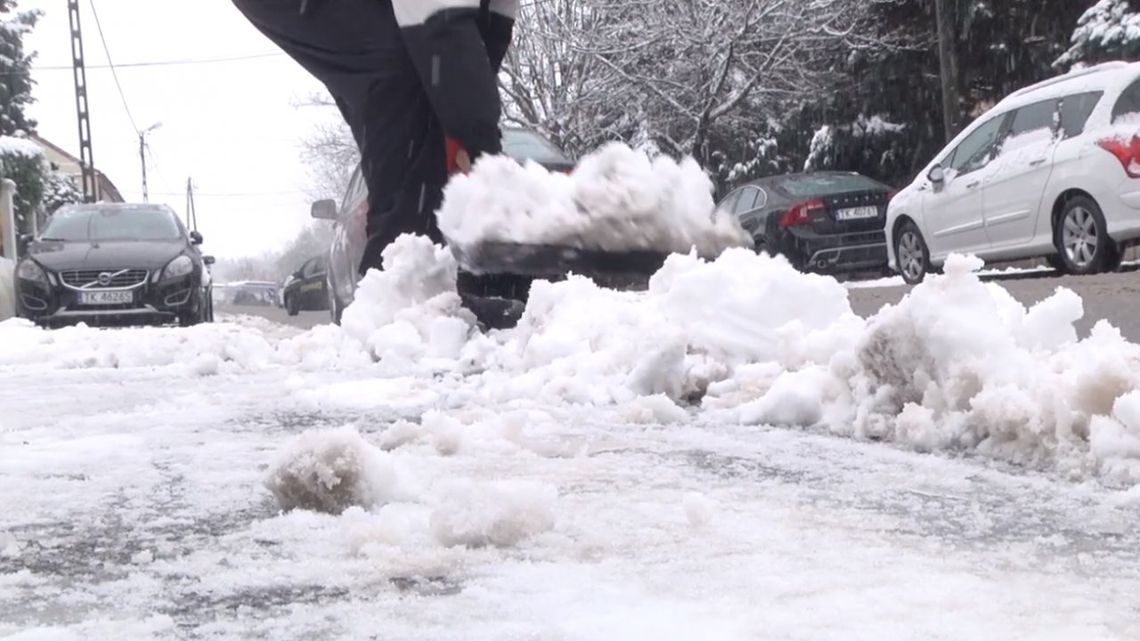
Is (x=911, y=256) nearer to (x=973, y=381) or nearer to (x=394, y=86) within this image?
(x=394, y=86)

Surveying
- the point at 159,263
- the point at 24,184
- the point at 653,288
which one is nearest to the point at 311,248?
the point at 24,184

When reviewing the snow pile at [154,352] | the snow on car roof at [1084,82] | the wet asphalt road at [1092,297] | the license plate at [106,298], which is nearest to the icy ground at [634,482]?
the snow pile at [154,352]

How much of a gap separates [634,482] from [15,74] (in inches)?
1235

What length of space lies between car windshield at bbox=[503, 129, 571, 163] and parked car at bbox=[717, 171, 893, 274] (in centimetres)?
567

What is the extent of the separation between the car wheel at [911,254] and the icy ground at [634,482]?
7.71 meters

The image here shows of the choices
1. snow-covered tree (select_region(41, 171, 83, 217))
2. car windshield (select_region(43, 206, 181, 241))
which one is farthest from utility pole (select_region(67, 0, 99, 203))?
car windshield (select_region(43, 206, 181, 241))

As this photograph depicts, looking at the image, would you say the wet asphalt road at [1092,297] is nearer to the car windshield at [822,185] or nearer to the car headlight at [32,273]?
the car windshield at [822,185]

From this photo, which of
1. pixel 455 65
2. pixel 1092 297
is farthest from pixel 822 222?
pixel 455 65

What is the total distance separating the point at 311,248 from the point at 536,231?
11579cm

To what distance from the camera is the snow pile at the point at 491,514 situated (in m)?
2.23

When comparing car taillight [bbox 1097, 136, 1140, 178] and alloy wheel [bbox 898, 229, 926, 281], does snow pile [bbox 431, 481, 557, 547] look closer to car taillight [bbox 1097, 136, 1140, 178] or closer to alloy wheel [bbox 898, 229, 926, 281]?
car taillight [bbox 1097, 136, 1140, 178]

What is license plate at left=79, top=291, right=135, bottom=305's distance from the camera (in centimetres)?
1172

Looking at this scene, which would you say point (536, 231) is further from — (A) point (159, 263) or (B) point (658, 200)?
(A) point (159, 263)

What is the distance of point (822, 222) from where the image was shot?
14062mm
